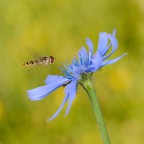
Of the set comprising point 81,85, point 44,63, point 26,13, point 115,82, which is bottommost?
point 81,85

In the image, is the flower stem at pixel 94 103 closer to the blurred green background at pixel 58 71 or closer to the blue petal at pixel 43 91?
the blue petal at pixel 43 91

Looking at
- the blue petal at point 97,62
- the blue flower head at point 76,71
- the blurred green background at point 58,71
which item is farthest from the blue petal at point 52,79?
the blurred green background at point 58,71

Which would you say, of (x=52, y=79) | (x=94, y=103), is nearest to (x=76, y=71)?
(x=52, y=79)

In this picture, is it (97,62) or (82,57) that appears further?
(82,57)

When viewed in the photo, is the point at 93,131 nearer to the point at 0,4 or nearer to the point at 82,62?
the point at 0,4

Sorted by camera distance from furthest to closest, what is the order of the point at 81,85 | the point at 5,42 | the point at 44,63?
the point at 5,42
the point at 44,63
the point at 81,85

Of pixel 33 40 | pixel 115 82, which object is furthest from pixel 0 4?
pixel 115 82

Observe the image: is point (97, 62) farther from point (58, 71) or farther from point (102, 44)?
point (58, 71)
